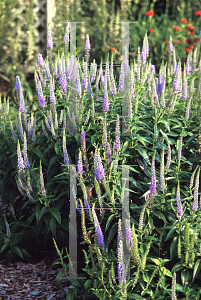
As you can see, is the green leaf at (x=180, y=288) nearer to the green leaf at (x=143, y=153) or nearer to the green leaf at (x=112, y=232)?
the green leaf at (x=112, y=232)

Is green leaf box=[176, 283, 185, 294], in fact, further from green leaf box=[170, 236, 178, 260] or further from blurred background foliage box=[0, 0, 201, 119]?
blurred background foliage box=[0, 0, 201, 119]

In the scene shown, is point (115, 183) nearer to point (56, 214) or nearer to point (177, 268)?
point (56, 214)

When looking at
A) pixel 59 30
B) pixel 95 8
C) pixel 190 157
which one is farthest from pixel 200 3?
pixel 190 157

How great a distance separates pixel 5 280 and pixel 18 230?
0.46 metres

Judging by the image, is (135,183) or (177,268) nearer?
(177,268)

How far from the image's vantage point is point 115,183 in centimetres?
250

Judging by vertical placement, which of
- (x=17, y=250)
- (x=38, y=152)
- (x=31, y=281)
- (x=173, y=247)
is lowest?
(x=31, y=281)

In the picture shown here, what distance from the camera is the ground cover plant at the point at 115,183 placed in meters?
2.31

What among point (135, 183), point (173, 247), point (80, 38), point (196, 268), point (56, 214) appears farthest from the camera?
point (80, 38)

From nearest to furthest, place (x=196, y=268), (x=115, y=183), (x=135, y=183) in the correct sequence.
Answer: (x=196, y=268)
(x=115, y=183)
(x=135, y=183)

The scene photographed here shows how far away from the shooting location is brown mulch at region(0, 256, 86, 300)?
2.83m

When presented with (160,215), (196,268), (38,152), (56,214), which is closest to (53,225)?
(56,214)

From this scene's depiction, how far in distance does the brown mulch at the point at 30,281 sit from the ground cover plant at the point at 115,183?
0.15 m

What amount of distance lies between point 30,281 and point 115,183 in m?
1.20
